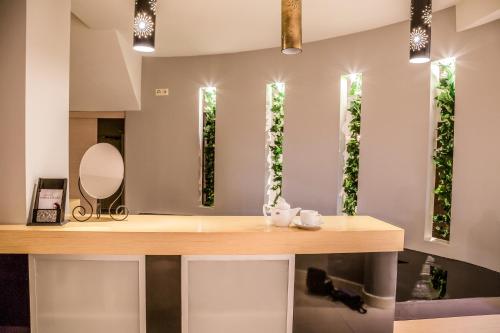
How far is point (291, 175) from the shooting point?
20.3 ft

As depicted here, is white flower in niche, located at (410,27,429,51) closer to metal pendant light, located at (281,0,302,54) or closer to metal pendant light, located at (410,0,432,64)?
metal pendant light, located at (410,0,432,64)

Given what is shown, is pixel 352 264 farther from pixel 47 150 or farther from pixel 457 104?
pixel 457 104

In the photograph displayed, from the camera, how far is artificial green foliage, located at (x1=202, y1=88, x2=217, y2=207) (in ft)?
22.7

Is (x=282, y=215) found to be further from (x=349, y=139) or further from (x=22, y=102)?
(x=349, y=139)

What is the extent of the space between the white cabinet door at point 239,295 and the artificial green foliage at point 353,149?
379 centimetres

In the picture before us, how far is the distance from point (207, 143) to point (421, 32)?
4.90 m

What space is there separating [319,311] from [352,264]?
0.35 meters

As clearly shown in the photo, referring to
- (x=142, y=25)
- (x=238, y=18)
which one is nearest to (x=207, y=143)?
(x=238, y=18)

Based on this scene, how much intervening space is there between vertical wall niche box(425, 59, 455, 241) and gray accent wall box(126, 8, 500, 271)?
10 centimetres

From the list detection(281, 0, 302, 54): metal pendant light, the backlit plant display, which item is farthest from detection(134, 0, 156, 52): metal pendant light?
the backlit plant display

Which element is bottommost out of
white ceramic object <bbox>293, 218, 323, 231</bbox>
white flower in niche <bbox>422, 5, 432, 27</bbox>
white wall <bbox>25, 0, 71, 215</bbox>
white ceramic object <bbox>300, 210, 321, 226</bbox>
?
white ceramic object <bbox>293, 218, 323, 231</bbox>

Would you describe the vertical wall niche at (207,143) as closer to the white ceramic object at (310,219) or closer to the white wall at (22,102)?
the white wall at (22,102)

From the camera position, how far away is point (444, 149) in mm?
4590

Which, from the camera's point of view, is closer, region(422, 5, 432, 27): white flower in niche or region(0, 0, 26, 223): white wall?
region(0, 0, 26, 223): white wall
